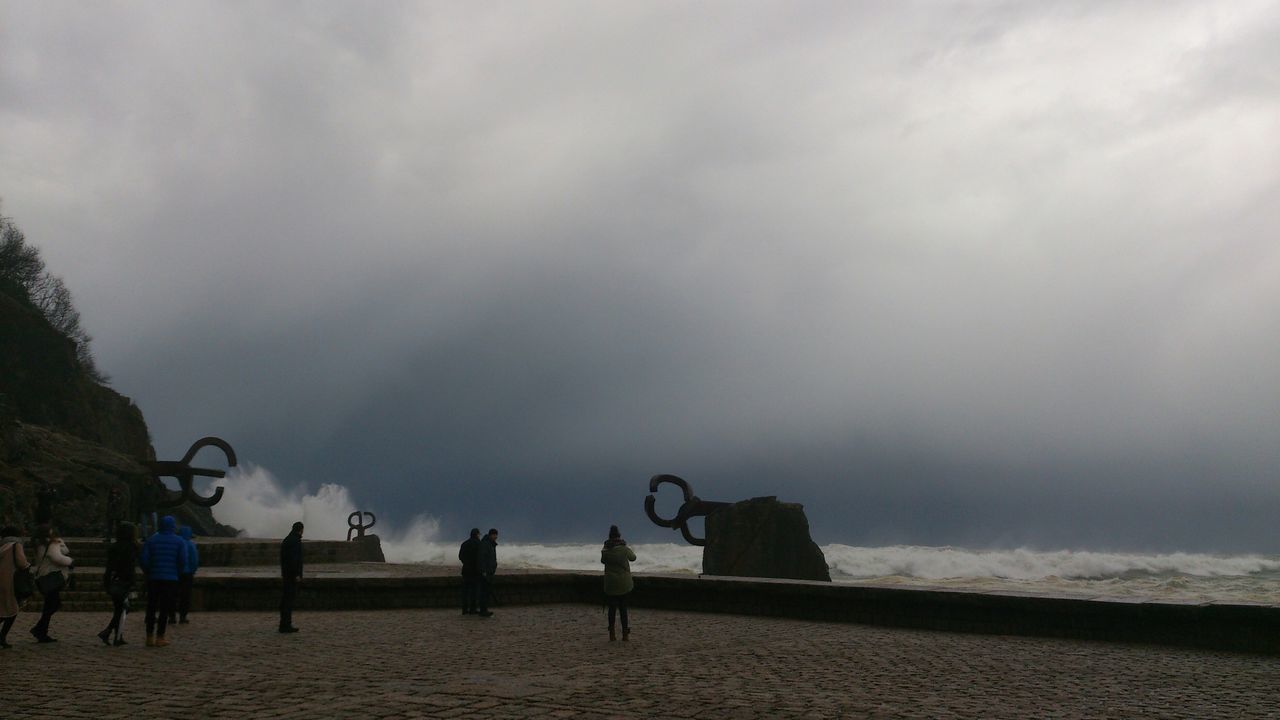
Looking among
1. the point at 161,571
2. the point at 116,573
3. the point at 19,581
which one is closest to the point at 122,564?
the point at 116,573

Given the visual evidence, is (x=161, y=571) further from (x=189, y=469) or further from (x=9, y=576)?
(x=189, y=469)

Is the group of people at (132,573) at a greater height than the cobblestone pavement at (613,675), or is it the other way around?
the group of people at (132,573)

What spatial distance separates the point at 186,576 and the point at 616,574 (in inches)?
238

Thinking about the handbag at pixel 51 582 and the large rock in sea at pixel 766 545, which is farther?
the large rock in sea at pixel 766 545

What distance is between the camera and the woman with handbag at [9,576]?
9.73 m

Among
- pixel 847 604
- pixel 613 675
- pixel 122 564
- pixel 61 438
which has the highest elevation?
pixel 61 438

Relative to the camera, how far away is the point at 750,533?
19484mm

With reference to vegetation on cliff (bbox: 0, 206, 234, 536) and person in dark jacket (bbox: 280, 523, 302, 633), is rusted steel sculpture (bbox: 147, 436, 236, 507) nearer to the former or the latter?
vegetation on cliff (bbox: 0, 206, 234, 536)

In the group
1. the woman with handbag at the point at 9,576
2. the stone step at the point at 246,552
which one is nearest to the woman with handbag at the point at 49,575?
the woman with handbag at the point at 9,576

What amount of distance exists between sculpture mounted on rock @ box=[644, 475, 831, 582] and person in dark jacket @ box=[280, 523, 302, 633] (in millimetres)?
9524

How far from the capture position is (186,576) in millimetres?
12695

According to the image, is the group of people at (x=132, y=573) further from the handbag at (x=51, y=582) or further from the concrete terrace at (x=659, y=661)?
the concrete terrace at (x=659, y=661)

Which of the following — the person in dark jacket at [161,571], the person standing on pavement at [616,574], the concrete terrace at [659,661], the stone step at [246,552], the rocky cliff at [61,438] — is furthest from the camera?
the rocky cliff at [61,438]

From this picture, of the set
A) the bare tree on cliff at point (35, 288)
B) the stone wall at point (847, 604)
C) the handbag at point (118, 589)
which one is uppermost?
the bare tree on cliff at point (35, 288)
